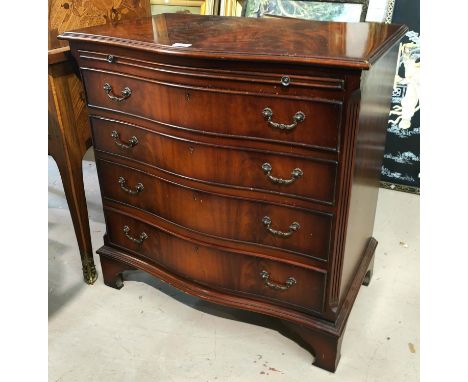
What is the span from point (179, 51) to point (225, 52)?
0.13m

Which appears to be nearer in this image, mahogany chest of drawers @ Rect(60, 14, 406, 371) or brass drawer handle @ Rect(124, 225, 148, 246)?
mahogany chest of drawers @ Rect(60, 14, 406, 371)

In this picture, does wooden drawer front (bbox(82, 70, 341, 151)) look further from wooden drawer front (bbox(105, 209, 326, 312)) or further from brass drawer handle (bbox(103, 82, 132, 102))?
wooden drawer front (bbox(105, 209, 326, 312))

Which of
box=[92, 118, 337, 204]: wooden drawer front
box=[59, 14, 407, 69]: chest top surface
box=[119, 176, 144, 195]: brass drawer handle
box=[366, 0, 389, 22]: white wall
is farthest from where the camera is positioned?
box=[366, 0, 389, 22]: white wall

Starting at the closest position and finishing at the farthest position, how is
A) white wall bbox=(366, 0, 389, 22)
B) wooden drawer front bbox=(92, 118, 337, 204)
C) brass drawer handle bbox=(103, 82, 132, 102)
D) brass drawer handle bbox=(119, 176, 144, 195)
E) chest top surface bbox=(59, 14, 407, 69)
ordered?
chest top surface bbox=(59, 14, 407, 69) → wooden drawer front bbox=(92, 118, 337, 204) → brass drawer handle bbox=(103, 82, 132, 102) → brass drawer handle bbox=(119, 176, 144, 195) → white wall bbox=(366, 0, 389, 22)

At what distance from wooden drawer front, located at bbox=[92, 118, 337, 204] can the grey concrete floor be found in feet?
2.04

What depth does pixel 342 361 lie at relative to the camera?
1.57m

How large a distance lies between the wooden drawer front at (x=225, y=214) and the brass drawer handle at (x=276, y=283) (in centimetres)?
11

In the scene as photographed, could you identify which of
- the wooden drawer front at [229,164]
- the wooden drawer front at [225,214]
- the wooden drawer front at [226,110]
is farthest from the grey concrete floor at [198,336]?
the wooden drawer front at [226,110]

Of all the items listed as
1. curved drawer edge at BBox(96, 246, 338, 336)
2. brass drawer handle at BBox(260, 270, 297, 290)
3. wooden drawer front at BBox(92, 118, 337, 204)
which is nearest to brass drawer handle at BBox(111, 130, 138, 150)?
wooden drawer front at BBox(92, 118, 337, 204)

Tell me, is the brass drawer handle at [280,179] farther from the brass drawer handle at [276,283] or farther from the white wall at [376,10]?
the white wall at [376,10]

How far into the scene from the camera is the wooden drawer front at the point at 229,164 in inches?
50.0

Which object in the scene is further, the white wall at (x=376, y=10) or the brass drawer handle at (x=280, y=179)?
the white wall at (x=376, y=10)

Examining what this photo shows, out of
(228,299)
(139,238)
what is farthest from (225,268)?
(139,238)

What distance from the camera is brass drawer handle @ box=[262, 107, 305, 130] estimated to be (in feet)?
3.92
